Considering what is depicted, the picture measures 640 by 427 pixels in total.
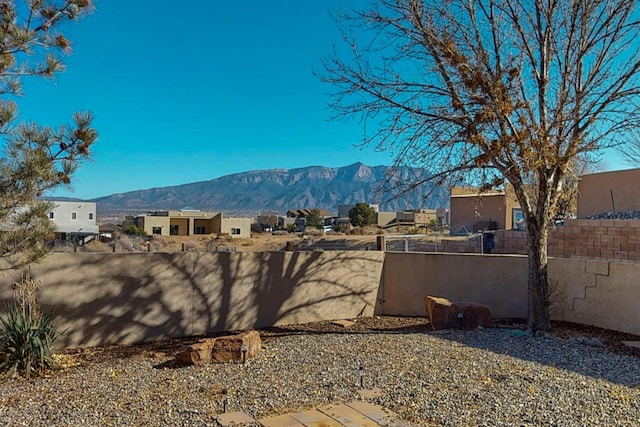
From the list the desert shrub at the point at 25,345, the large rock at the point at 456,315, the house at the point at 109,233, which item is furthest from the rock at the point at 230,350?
the house at the point at 109,233

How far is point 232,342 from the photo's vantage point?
6.40 meters

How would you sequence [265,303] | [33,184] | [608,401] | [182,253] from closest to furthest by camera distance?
[608,401], [33,184], [182,253], [265,303]

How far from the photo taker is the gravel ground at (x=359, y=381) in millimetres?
4492

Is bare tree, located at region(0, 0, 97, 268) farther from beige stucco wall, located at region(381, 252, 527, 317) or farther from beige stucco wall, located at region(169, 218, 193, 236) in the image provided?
beige stucco wall, located at region(169, 218, 193, 236)

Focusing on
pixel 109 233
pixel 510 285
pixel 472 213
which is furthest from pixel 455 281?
pixel 109 233

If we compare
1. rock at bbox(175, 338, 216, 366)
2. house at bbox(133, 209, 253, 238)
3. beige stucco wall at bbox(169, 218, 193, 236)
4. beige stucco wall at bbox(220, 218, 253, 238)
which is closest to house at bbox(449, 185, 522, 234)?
rock at bbox(175, 338, 216, 366)

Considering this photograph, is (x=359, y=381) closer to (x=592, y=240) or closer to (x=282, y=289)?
(x=282, y=289)

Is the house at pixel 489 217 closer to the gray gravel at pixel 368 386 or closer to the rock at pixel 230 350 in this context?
the gray gravel at pixel 368 386

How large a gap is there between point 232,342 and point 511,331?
4.37 metres

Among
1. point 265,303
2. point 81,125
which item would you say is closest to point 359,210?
point 265,303

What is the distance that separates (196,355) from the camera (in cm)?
619

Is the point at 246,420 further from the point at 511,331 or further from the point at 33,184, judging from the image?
the point at 511,331

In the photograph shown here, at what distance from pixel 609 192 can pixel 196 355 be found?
1434cm

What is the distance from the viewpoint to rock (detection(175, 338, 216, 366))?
6180 millimetres
